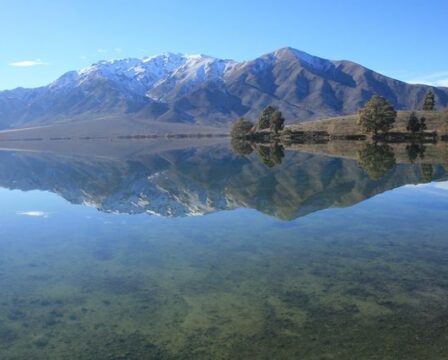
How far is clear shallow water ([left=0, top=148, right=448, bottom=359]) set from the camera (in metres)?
16.3

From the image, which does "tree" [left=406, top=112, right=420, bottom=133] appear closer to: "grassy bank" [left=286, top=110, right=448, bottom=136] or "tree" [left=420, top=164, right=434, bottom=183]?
"grassy bank" [left=286, top=110, right=448, bottom=136]

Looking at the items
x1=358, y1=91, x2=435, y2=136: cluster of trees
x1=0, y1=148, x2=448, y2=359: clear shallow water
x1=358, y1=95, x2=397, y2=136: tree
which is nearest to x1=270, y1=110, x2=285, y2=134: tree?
x1=358, y1=91, x2=435, y2=136: cluster of trees

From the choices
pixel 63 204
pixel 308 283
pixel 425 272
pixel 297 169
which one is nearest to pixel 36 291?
pixel 308 283

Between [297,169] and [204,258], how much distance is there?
5409cm

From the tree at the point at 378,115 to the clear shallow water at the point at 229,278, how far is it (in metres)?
102

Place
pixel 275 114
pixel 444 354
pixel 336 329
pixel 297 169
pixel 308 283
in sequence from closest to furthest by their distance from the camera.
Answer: pixel 444 354 → pixel 336 329 → pixel 308 283 → pixel 297 169 → pixel 275 114

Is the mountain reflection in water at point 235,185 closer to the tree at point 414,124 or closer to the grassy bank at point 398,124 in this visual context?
the tree at point 414,124

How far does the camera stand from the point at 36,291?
2250cm

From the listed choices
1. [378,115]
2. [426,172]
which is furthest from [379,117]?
[426,172]

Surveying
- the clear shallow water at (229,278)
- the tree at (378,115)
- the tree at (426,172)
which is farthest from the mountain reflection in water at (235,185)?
the tree at (378,115)

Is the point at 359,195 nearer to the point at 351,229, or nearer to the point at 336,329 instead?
the point at 351,229

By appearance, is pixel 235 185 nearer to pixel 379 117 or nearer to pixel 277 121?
pixel 379 117

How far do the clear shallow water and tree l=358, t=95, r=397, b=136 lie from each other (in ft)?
334

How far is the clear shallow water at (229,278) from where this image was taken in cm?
1634
